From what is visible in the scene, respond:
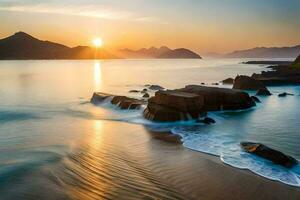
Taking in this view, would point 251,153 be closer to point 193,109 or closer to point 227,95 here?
point 193,109

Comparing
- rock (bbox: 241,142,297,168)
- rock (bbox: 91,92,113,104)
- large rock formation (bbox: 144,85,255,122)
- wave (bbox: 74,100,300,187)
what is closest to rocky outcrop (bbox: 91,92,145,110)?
rock (bbox: 91,92,113,104)

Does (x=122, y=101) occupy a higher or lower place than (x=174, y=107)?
lower

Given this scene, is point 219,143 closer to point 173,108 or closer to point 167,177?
point 167,177

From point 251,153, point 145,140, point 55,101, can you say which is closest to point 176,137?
point 145,140

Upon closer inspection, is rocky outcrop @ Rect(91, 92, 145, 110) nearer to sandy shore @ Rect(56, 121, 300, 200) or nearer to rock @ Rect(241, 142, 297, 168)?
sandy shore @ Rect(56, 121, 300, 200)

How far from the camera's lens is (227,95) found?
113ft

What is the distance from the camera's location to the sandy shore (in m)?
12.3

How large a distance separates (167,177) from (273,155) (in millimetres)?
5720

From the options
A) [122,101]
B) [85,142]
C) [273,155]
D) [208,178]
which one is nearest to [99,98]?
[122,101]

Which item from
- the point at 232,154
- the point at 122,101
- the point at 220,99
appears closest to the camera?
the point at 232,154

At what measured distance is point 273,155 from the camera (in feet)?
53.3

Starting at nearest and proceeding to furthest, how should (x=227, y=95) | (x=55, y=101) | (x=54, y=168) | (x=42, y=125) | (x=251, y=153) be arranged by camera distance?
(x=54, y=168)
(x=251, y=153)
(x=42, y=125)
(x=227, y=95)
(x=55, y=101)

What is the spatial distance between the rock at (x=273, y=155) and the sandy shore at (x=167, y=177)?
80.1 inches

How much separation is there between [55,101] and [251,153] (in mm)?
30925
